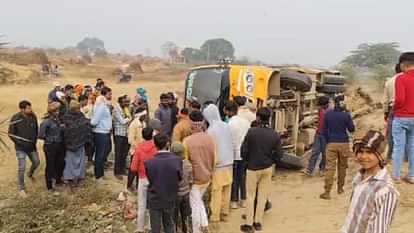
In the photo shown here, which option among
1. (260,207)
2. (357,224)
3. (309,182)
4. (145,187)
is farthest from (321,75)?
(357,224)

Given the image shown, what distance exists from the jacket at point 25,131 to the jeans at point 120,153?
1.34 m

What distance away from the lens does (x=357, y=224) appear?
151 inches

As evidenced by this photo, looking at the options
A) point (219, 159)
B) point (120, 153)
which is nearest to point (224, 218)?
point (219, 159)

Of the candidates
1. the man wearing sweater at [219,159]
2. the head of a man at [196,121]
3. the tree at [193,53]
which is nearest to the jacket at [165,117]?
the man wearing sweater at [219,159]

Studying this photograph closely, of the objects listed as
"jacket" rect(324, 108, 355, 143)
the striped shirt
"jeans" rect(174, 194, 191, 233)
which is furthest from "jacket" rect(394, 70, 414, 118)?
the striped shirt

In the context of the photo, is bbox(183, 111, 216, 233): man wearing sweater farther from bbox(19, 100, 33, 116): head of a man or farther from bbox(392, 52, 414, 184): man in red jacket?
bbox(19, 100, 33, 116): head of a man

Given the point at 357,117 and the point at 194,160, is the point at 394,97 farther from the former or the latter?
the point at 357,117

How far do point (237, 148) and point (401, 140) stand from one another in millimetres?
2391

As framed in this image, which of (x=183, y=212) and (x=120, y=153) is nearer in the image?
(x=183, y=212)

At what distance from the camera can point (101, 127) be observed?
9062mm

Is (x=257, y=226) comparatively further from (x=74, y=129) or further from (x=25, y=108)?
(x=25, y=108)

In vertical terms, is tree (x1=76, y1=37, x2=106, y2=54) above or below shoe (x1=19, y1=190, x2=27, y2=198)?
above

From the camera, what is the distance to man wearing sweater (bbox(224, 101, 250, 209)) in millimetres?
7832

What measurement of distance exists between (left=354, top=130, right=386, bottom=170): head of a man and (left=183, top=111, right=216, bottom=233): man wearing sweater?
3.35 metres
